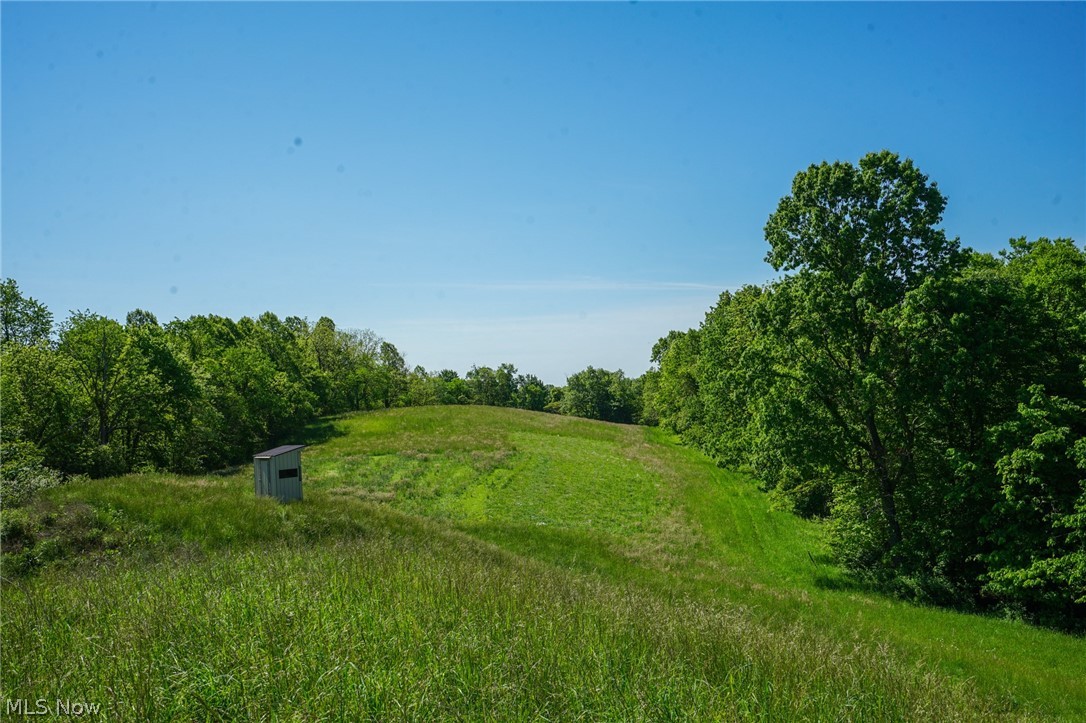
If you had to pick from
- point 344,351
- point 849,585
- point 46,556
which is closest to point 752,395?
point 849,585

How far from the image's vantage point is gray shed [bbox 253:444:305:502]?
60.5 ft

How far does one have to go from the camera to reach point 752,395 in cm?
2314

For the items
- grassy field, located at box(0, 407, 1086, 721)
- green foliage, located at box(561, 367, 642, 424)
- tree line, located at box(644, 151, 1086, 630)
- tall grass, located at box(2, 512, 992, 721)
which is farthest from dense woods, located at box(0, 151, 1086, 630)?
green foliage, located at box(561, 367, 642, 424)

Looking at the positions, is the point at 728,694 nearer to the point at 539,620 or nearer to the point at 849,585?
the point at 539,620

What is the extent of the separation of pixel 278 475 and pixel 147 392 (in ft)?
73.1

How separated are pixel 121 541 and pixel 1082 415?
1066 inches

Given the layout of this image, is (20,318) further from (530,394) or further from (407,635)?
(530,394)

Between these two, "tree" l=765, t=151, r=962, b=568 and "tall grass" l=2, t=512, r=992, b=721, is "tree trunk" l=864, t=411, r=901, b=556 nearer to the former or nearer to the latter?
"tree" l=765, t=151, r=962, b=568

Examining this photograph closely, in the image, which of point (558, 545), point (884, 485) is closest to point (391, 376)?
point (558, 545)

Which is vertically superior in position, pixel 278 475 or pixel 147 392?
pixel 147 392
